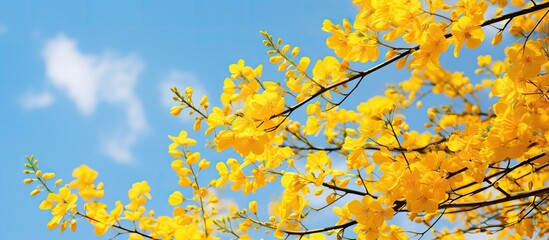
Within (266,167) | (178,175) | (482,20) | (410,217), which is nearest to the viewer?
(482,20)

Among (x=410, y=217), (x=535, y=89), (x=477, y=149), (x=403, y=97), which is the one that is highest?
(x=403, y=97)

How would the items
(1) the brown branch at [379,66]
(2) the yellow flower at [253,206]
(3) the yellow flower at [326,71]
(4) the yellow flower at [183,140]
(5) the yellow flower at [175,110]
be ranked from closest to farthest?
(1) the brown branch at [379,66] → (3) the yellow flower at [326,71] → (5) the yellow flower at [175,110] → (2) the yellow flower at [253,206] → (4) the yellow flower at [183,140]

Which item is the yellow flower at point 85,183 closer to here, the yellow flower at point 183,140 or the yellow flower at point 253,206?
the yellow flower at point 183,140

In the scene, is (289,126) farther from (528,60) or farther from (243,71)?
(528,60)

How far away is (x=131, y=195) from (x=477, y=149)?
4.95 ft

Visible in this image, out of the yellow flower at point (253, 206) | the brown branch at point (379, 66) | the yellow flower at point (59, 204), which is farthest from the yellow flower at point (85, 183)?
the brown branch at point (379, 66)

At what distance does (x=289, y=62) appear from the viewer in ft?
6.14

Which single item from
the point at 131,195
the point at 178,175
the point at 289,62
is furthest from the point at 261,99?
the point at 131,195

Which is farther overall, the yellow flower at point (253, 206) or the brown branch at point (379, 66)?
the yellow flower at point (253, 206)

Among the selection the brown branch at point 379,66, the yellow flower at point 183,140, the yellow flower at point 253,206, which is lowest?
the yellow flower at point 253,206

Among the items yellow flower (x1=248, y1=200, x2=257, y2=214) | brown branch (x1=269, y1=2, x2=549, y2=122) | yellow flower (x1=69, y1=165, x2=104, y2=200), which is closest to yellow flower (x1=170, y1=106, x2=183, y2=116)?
brown branch (x1=269, y1=2, x2=549, y2=122)

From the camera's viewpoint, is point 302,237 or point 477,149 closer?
point 477,149

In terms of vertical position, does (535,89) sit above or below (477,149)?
above

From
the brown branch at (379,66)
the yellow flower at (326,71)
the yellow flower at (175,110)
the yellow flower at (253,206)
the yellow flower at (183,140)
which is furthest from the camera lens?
the yellow flower at (183,140)
